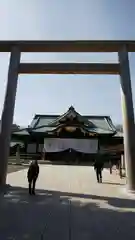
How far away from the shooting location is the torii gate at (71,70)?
30.6 ft

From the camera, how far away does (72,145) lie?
2816 cm

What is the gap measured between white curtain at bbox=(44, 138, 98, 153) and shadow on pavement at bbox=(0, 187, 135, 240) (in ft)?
65.6

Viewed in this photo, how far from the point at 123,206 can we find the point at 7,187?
15.7 ft

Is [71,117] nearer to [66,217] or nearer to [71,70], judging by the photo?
[71,70]

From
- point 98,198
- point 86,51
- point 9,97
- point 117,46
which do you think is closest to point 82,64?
point 86,51

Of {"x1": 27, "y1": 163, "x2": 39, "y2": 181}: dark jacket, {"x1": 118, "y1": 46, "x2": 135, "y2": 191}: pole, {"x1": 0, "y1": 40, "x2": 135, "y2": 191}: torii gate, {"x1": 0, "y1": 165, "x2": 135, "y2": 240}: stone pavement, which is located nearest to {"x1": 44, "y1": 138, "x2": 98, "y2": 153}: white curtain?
{"x1": 0, "y1": 40, "x2": 135, "y2": 191}: torii gate

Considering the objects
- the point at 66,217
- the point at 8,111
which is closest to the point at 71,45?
the point at 8,111

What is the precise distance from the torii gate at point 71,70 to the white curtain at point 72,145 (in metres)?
17.8

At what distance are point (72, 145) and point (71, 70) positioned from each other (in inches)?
Answer: 713

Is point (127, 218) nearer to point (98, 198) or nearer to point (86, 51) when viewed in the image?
point (98, 198)

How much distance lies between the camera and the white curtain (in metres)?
28.0

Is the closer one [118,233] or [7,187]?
[118,233]

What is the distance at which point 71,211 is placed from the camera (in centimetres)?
597

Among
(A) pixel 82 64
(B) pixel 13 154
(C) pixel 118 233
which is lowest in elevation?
(C) pixel 118 233
